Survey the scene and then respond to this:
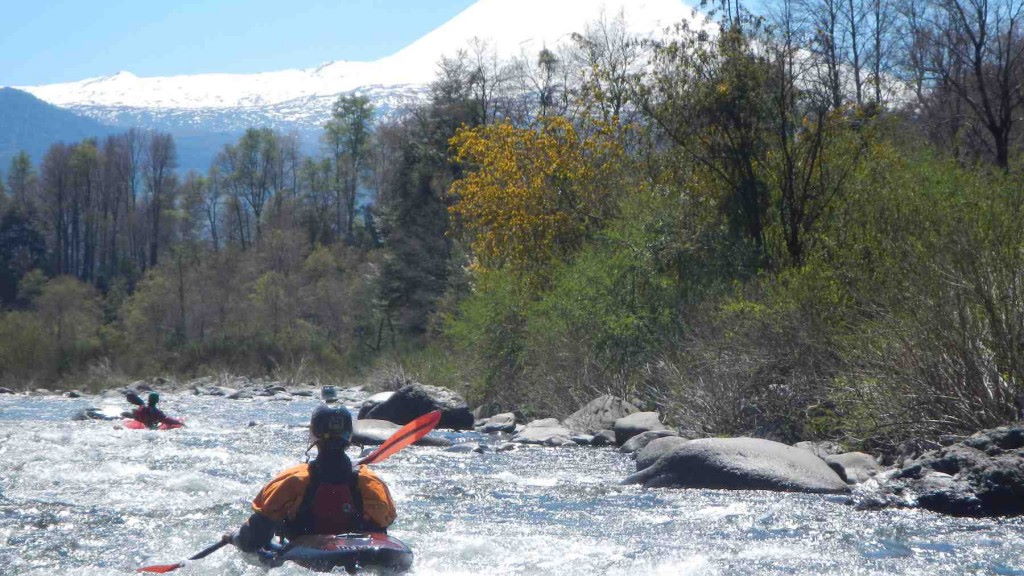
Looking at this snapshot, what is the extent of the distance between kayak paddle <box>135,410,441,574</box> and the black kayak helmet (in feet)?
1.53

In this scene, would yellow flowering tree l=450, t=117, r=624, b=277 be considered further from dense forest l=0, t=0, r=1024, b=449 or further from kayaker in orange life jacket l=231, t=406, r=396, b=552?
kayaker in orange life jacket l=231, t=406, r=396, b=552

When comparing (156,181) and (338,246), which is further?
(156,181)

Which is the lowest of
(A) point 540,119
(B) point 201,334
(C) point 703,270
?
(B) point 201,334

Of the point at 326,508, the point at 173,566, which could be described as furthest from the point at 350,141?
the point at 326,508

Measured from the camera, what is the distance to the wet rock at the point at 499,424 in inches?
717

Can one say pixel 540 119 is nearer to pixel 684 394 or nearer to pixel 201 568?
pixel 684 394

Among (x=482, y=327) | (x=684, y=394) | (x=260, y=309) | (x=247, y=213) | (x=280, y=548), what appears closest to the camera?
(x=280, y=548)

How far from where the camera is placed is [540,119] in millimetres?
24484

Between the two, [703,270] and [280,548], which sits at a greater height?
[703,270]

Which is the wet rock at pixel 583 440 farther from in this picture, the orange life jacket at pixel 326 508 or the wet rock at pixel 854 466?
the orange life jacket at pixel 326 508

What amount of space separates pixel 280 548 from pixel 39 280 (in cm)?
5256

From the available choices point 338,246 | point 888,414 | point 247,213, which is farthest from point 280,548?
point 247,213

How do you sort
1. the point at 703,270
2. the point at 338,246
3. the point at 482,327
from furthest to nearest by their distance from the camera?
the point at 338,246 < the point at 482,327 < the point at 703,270

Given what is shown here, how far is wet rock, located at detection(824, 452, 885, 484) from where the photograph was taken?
11266mm
